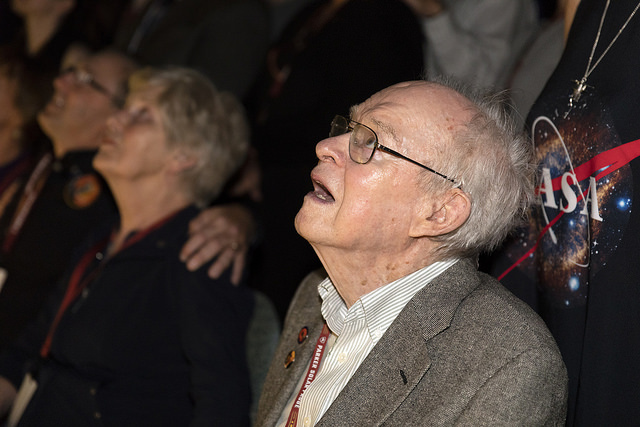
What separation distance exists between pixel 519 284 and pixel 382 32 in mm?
1279

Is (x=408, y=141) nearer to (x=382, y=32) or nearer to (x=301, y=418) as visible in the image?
(x=301, y=418)

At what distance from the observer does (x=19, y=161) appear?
3.64m

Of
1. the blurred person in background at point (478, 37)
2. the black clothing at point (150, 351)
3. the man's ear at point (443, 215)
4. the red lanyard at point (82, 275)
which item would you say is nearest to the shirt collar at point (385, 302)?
the man's ear at point (443, 215)

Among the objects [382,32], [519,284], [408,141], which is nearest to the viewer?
[408,141]

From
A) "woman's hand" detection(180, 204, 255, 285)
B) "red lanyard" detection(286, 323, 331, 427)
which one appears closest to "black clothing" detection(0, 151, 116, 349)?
"woman's hand" detection(180, 204, 255, 285)

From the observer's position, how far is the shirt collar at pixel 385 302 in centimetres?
162

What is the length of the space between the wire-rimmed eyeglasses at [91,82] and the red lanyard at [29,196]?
0.45 meters

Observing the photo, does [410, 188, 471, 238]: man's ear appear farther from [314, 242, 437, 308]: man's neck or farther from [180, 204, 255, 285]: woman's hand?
[180, 204, 255, 285]: woman's hand

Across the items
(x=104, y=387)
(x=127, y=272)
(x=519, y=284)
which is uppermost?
(x=519, y=284)

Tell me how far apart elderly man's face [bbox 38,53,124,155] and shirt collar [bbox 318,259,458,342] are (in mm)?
1988

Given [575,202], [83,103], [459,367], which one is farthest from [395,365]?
[83,103]

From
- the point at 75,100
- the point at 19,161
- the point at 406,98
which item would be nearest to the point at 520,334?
the point at 406,98

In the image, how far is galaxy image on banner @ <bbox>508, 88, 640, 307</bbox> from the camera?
1.46 m

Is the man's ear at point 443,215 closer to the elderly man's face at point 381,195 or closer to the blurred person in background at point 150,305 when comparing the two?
the elderly man's face at point 381,195
